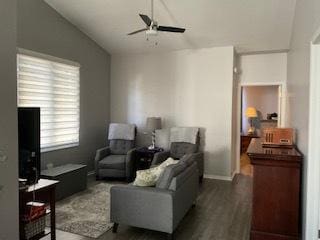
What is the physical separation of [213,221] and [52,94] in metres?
3.48

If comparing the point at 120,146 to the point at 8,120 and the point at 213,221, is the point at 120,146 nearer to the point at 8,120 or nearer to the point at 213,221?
the point at 213,221

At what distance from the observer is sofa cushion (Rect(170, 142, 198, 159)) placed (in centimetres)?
536

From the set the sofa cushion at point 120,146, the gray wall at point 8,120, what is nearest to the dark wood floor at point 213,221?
the gray wall at point 8,120

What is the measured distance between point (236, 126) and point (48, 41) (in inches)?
166

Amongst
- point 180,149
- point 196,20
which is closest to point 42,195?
point 180,149

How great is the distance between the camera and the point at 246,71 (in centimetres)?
599

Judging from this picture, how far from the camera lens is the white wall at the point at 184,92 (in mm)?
5598

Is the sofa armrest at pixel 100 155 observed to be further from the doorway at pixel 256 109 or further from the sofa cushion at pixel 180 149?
the doorway at pixel 256 109

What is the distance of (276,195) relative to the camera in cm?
282

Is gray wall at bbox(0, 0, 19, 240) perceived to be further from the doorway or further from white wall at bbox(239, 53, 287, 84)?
the doorway

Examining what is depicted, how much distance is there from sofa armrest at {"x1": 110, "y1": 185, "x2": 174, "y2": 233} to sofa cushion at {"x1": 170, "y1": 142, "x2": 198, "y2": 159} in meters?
2.44

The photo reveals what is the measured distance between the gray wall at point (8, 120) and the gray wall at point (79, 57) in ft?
7.94

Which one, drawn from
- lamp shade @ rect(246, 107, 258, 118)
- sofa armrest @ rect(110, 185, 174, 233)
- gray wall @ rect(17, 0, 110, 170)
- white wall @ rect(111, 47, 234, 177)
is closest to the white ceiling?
gray wall @ rect(17, 0, 110, 170)

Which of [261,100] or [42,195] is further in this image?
[261,100]
